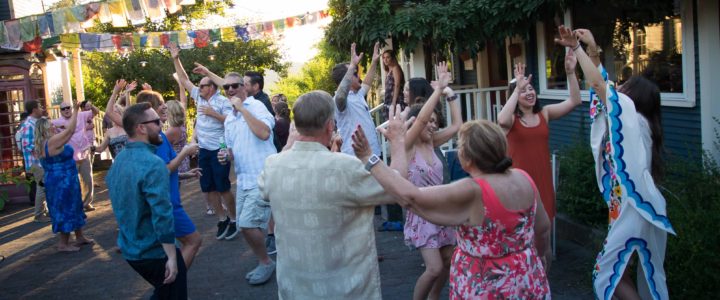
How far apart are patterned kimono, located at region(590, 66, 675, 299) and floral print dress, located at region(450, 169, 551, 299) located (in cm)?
111

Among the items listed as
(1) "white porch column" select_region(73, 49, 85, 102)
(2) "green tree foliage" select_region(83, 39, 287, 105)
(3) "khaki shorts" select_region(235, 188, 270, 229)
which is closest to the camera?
(3) "khaki shorts" select_region(235, 188, 270, 229)

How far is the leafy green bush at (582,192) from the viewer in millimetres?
6801

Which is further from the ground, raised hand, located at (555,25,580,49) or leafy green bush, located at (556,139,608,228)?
raised hand, located at (555,25,580,49)

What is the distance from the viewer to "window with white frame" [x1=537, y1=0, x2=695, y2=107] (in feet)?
24.8

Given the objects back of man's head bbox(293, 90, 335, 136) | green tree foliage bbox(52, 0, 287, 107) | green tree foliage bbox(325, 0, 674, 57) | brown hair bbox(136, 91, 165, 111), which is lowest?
back of man's head bbox(293, 90, 335, 136)

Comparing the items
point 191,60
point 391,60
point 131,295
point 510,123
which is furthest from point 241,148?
point 191,60

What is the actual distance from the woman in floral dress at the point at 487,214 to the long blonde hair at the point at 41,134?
6611 millimetres

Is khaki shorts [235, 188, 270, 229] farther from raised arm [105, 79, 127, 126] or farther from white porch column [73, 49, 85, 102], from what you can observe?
white porch column [73, 49, 85, 102]

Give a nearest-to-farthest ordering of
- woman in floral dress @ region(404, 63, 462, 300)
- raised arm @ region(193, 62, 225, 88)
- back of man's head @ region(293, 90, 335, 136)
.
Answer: back of man's head @ region(293, 90, 335, 136), woman in floral dress @ region(404, 63, 462, 300), raised arm @ region(193, 62, 225, 88)

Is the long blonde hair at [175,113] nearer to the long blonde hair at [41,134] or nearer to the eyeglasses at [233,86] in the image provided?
the long blonde hair at [41,134]

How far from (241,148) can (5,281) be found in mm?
3224

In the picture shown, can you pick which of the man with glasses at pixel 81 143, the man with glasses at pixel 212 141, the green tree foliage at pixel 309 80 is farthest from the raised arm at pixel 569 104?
the green tree foliage at pixel 309 80

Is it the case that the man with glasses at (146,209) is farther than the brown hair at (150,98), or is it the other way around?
the brown hair at (150,98)

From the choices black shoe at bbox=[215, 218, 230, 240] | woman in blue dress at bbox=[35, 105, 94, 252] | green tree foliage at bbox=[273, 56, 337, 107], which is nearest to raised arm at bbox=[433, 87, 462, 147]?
black shoe at bbox=[215, 218, 230, 240]
